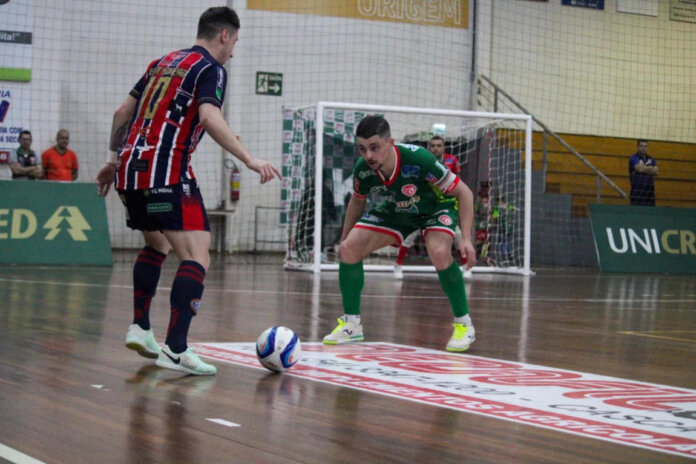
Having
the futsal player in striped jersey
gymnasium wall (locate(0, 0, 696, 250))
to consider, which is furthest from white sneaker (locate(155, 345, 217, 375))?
gymnasium wall (locate(0, 0, 696, 250))

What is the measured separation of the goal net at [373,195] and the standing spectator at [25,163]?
13.1 ft

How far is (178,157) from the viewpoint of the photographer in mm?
4930

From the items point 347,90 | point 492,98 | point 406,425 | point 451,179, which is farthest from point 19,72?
point 406,425

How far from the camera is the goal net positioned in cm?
1580

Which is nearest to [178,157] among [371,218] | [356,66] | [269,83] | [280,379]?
[280,379]

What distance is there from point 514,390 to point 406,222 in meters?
2.23

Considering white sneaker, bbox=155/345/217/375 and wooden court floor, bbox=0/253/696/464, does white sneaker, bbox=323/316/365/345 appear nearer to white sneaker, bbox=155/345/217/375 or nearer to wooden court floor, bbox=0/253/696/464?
wooden court floor, bbox=0/253/696/464

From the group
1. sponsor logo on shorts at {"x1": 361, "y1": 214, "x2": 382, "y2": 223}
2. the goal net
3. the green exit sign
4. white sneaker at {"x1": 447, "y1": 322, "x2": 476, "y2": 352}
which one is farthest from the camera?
the green exit sign

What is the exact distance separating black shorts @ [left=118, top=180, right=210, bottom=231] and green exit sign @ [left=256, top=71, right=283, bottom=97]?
15998 millimetres

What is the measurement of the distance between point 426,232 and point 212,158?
45.5 ft

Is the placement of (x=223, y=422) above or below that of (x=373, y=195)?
below

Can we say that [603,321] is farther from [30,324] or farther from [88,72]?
[88,72]

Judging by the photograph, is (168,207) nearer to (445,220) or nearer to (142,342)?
(142,342)

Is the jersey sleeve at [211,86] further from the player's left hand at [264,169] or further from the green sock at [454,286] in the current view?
the green sock at [454,286]
